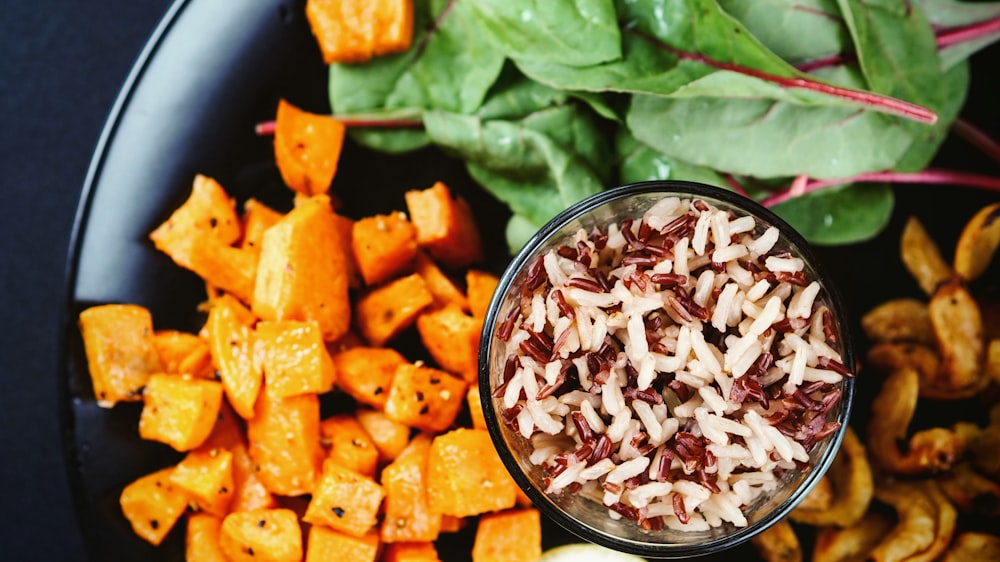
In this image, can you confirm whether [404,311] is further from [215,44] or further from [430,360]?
[215,44]

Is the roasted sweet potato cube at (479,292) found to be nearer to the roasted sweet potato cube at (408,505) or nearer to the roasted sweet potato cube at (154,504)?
the roasted sweet potato cube at (408,505)

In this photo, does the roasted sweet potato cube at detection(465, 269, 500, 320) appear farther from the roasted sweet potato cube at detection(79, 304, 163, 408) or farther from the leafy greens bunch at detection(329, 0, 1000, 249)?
the roasted sweet potato cube at detection(79, 304, 163, 408)

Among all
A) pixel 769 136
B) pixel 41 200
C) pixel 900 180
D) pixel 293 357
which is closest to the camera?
pixel 293 357

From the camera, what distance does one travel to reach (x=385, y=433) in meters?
1.48

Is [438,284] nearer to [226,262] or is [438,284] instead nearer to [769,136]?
[226,262]

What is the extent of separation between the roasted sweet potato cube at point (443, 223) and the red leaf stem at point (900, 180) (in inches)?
21.2

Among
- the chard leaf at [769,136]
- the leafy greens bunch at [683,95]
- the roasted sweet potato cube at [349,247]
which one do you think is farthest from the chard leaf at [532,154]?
the roasted sweet potato cube at [349,247]

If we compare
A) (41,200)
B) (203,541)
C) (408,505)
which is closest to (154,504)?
(203,541)

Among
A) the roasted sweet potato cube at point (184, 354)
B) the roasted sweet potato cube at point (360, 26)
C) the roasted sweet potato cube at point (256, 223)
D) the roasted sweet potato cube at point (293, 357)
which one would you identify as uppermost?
the roasted sweet potato cube at point (360, 26)

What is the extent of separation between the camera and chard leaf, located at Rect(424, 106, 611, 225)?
1.48m

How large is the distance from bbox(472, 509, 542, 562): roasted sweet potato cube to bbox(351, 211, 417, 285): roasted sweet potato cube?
1.51 feet

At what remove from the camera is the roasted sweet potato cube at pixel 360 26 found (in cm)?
145

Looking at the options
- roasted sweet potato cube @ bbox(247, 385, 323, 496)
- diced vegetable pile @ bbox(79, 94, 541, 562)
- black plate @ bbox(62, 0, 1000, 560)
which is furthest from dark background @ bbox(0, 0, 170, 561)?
roasted sweet potato cube @ bbox(247, 385, 323, 496)

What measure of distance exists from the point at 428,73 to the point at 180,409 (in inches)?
28.2
